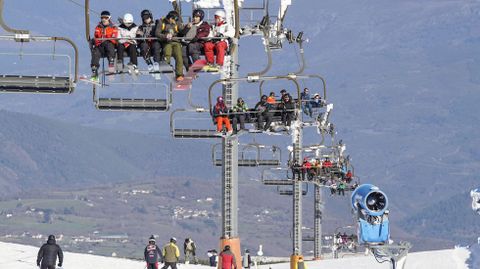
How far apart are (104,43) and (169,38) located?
1.40 meters

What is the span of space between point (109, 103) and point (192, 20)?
286 cm

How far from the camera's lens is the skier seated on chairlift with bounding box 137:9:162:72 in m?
38.6

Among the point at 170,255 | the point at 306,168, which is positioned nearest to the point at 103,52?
the point at 170,255

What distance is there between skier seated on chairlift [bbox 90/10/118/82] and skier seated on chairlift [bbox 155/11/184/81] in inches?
38.2

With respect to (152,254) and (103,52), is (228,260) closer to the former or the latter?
(152,254)

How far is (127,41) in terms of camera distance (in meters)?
38.6

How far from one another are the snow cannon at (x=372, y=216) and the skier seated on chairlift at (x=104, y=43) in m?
6.84

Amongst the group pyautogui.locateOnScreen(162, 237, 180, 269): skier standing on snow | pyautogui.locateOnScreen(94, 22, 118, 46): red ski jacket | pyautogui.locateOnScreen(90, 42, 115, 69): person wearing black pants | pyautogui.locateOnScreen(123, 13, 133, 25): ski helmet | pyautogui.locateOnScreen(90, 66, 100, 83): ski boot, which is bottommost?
pyautogui.locateOnScreen(162, 237, 180, 269): skier standing on snow

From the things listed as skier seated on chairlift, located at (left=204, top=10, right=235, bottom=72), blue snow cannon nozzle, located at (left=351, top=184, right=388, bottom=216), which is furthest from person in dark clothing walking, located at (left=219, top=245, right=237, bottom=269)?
blue snow cannon nozzle, located at (left=351, top=184, right=388, bottom=216)

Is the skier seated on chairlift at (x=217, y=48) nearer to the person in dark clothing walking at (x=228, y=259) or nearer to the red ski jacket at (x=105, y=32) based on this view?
the red ski jacket at (x=105, y=32)

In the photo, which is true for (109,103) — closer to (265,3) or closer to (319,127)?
(265,3)

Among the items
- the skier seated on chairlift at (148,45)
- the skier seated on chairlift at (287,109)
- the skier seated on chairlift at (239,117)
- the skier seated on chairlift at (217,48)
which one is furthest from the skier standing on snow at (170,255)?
the skier seated on chairlift at (148,45)

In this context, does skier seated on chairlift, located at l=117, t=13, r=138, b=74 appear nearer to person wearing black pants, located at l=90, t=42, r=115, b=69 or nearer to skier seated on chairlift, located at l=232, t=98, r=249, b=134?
person wearing black pants, located at l=90, t=42, r=115, b=69

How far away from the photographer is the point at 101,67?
38.7m
